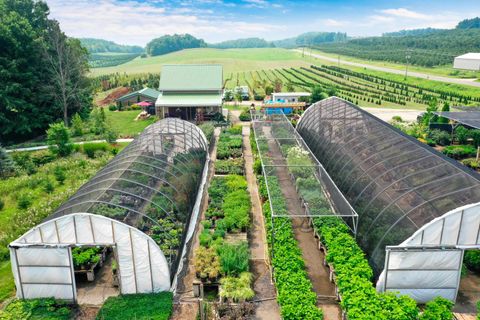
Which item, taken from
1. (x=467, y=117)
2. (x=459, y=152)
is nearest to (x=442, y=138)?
(x=467, y=117)

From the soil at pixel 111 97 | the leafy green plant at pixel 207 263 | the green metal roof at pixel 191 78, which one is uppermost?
the green metal roof at pixel 191 78

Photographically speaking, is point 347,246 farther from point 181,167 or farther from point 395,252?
point 181,167

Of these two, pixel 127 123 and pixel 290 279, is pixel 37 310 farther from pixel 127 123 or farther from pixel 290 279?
pixel 127 123

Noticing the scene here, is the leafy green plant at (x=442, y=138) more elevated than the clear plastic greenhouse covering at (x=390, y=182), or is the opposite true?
the clear plastic greenhouse covering at (x=390, y=182)

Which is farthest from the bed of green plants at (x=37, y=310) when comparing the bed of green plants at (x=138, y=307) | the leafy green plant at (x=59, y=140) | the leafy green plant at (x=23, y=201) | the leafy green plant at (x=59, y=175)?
the leafy green plant at (x=59, y=140)

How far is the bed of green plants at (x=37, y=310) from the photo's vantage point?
33.9 ft

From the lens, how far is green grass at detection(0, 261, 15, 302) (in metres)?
11.8

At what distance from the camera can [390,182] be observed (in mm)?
13195

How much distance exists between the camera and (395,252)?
1060 centimetres

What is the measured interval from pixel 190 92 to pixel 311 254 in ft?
96.7

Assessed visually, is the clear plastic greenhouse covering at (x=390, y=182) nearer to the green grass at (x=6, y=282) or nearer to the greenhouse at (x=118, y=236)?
the greenhouse at (x=118, y=236)

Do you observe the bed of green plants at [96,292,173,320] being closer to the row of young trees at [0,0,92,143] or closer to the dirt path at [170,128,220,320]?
the dirt path at [170,128,220,320]

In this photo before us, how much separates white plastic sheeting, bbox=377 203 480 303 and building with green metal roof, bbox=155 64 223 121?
91.8 ft

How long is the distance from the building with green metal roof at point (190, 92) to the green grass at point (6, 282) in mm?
24954
